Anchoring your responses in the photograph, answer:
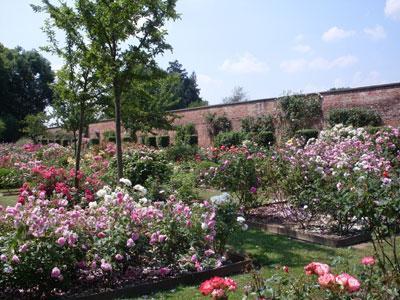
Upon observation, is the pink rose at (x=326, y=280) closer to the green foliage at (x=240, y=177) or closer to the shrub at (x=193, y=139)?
the green foliage at (x=240, y=177)

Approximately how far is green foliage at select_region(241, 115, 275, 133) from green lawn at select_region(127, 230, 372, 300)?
13.1 metres

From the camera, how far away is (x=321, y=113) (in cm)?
1808

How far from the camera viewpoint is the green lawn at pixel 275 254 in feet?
15.5

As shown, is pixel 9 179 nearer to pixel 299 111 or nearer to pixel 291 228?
pixel 291 228

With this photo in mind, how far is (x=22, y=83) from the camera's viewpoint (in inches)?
1838

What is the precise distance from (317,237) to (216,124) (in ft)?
55.1

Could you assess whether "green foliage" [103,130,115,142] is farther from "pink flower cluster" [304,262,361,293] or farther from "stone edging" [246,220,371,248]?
"pink flower cluster" [304,262,361,293]

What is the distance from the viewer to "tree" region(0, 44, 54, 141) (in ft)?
147

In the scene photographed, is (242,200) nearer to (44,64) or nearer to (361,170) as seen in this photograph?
(361,170)

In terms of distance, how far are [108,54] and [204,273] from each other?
5.10 m

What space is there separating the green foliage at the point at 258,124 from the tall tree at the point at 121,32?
1170 cm

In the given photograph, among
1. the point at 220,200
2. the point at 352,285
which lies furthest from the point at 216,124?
the point at 352,285

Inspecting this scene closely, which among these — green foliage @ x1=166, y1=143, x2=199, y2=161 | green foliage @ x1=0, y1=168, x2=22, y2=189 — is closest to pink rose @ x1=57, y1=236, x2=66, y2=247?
green foliage @ x1=0, y1=168, x2=22, y2=189

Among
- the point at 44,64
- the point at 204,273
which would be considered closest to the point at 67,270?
the point at 204,273
